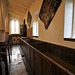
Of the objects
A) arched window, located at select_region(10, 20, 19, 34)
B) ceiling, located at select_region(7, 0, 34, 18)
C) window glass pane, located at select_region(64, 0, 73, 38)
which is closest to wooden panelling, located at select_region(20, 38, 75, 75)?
window glass pane, located at select_region(64, 0, 73, 38)

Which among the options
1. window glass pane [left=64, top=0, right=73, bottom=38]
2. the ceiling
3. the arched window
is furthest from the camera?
the arched window

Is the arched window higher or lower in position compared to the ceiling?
lower

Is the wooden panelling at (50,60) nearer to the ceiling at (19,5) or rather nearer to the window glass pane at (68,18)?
the window glass pane at (68,18)

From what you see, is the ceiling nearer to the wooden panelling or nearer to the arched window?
the arched window

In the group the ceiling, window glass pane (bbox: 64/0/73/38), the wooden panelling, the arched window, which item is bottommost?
the wooden panelling

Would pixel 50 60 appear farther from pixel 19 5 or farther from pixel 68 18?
pixel 19 5

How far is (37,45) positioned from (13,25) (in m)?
10.5

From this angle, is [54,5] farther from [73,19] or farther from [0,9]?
[0,9]

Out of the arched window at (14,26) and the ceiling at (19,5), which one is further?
the arched window at (14,26)

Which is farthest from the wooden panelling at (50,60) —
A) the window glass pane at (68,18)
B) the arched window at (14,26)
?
the arched window at (14,26)

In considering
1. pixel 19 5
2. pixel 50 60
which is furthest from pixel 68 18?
pixel 19 5

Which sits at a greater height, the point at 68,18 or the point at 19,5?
the point at 19,5

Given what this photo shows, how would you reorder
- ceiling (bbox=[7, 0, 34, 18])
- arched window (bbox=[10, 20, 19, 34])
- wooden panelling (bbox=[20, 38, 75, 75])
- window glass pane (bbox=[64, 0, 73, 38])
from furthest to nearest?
1. arched window (bbox=[10, 20, 19, 34])
2. ceiling (bbox=[7, 0, 34, 18])
3. window glass pane (bbox=[64, 0, 73, 38])
4. wooden panelling (bbox=[20, 38, 75, 75])

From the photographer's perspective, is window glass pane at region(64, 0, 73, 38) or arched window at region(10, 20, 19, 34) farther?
arched window at region(10, 20, 19, 34)
